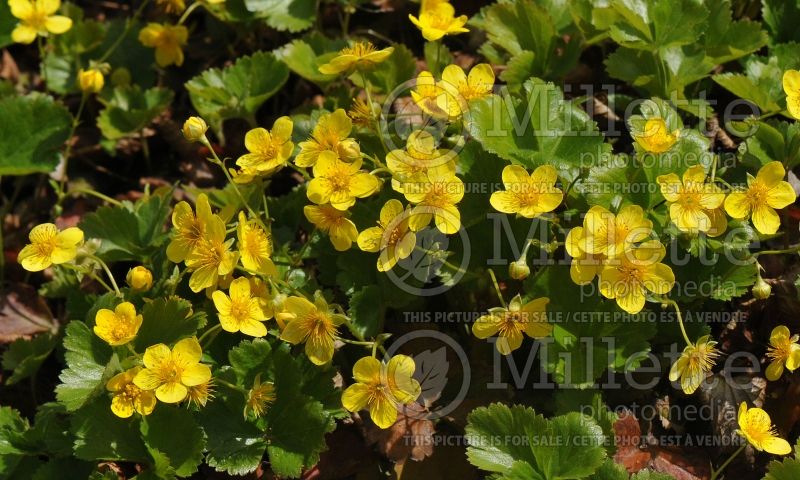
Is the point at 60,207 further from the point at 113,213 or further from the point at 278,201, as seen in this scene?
the point at 278,201

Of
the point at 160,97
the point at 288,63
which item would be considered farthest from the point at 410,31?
the point at 160,97

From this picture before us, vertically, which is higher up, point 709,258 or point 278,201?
point 709,258

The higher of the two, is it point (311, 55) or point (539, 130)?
point (539, 130)

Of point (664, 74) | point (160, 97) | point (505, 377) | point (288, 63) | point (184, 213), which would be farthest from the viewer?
point (160, 97)

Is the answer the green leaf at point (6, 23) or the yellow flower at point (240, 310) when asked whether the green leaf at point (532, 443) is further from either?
the green leaf at point (6, 23)

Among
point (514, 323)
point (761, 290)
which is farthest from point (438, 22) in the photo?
point (761, 290)

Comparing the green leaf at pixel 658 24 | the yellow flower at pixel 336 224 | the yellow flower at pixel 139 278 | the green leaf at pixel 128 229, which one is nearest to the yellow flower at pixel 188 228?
the yellow flower at pixel 139 278
